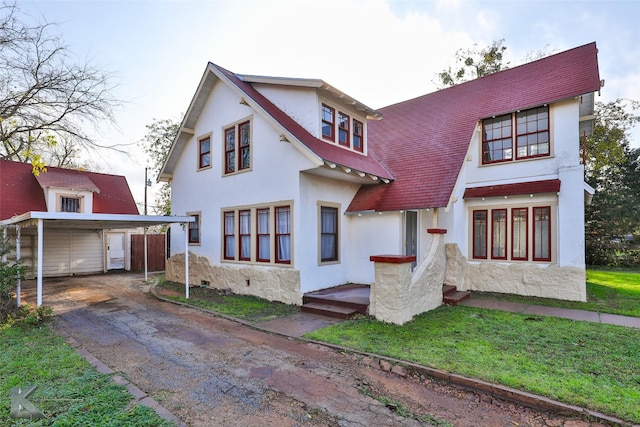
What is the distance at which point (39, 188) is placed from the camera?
15.8 metres

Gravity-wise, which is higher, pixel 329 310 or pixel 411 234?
pixel 411 234

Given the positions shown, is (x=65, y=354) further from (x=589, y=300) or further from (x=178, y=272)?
(x=589, y=300)

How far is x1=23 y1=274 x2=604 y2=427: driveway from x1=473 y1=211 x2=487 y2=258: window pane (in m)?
6.90

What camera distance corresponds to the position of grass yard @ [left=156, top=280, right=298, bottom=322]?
8.09 metres

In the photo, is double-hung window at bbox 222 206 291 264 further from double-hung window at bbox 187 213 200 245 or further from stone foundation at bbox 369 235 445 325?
stone foundation at bbox 369 235 445 325

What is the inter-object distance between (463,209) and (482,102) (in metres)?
4.12

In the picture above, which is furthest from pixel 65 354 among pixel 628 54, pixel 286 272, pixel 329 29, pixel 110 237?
pixel 628 54

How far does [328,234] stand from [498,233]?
17.6 feet

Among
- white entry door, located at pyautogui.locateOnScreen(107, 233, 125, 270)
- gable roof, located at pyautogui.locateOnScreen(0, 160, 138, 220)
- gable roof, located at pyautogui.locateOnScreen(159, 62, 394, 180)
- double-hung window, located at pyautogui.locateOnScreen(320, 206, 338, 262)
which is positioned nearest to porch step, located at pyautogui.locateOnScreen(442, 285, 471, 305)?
double-hung window, located at pyautogui.locateOnScreen(320, 206, 338, 262)

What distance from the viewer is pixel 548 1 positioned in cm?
1027

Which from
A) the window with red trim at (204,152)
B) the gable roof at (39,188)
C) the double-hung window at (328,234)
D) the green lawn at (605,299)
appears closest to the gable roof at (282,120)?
the window with red trim at (204,152)

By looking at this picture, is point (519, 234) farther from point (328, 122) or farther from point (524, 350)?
point (328, 122)

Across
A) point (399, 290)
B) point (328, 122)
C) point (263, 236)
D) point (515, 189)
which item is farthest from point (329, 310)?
point (515, 189)

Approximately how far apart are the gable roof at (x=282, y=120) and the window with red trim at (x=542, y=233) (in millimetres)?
4383
